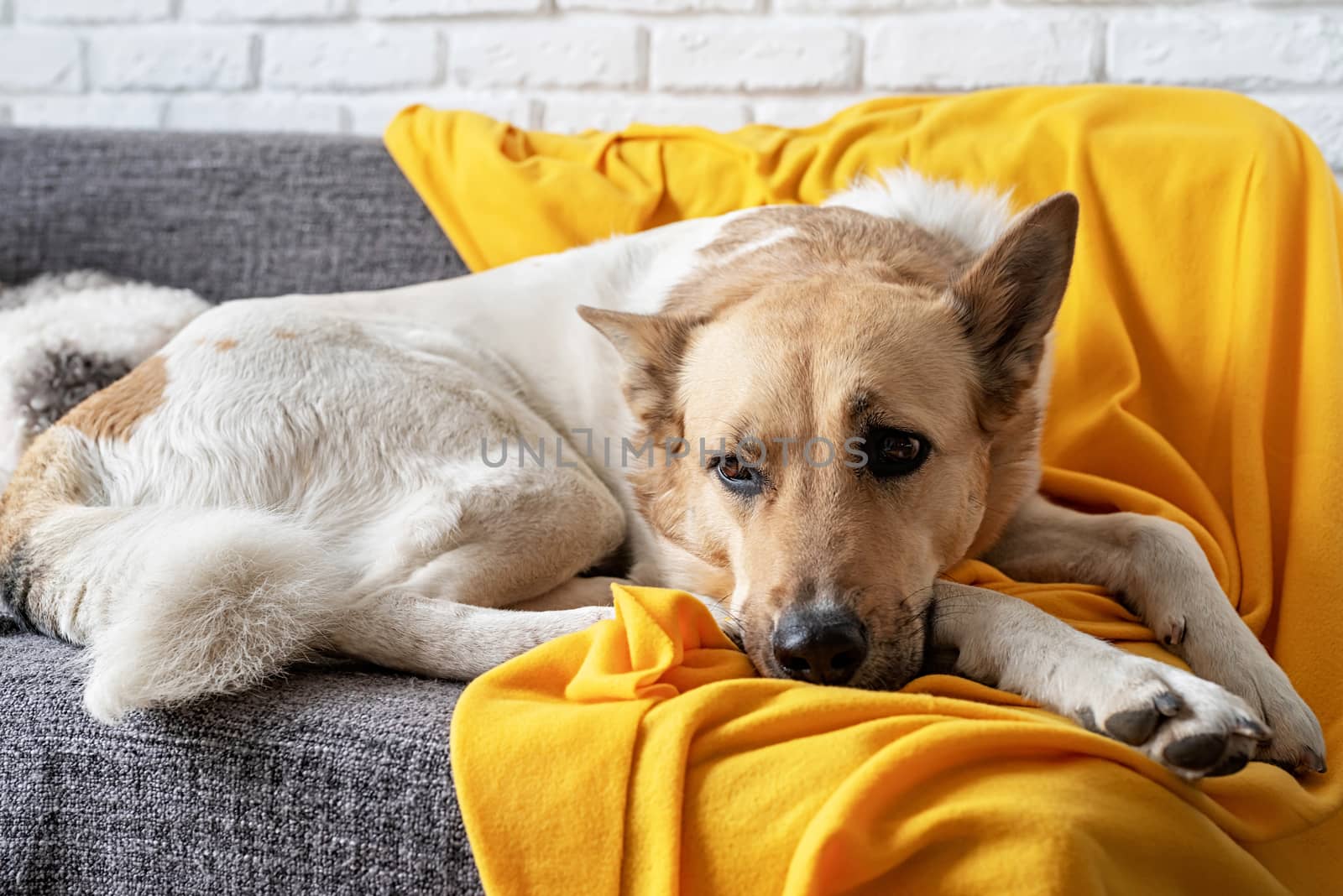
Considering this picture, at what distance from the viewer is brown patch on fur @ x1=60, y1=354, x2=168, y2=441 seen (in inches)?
72.2

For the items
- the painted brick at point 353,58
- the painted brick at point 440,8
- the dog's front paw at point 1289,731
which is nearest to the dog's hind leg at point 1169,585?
the dog's front paw at point 1289,731

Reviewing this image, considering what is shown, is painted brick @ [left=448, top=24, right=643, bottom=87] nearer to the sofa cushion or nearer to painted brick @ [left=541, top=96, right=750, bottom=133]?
painted brick @ [left=541, top=96, right=750, bottom=133]

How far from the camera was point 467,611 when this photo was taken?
5.41 feet

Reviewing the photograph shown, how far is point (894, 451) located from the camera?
5.06ft

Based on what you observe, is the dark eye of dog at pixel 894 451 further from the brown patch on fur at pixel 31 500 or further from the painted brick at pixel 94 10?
the painted brick at pixel 94 10

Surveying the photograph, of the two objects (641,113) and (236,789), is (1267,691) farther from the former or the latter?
(641,113)

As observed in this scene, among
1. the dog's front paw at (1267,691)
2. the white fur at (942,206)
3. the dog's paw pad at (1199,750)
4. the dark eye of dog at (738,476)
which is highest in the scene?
the white fur at (942,206)

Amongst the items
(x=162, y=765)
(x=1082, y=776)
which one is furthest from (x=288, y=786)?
(x=1082, y=776)

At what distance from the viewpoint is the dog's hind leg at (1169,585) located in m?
1.43

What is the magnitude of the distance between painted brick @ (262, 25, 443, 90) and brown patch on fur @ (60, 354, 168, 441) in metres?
1.58

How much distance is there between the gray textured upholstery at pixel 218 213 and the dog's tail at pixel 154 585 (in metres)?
1.03

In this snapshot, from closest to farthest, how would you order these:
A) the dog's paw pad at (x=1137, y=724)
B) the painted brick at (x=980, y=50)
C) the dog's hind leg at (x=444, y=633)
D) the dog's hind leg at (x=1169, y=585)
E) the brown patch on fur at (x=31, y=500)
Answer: the dog's paw pad at (x=1137, y=724) < the dog's hind leg at (x=1169, y=585) < the dog's hind leg at (x=444, y=633) < the brown patch on fur at (x=31, y=500) < the painted brick at (x=980, y=50)

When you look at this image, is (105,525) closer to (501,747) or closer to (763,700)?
(501,747)

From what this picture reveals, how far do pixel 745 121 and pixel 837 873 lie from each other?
238cm
